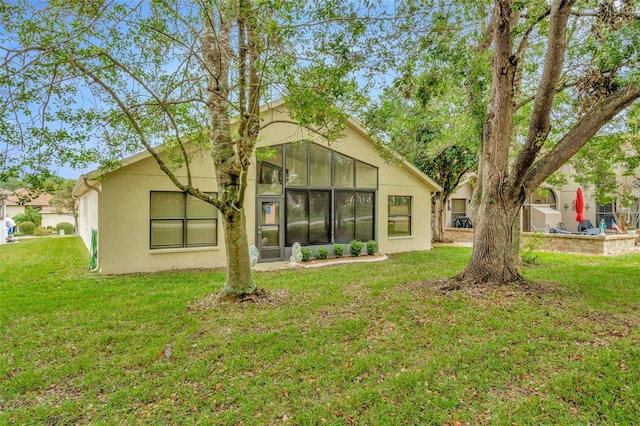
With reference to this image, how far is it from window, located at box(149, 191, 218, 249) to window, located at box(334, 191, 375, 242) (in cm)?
455

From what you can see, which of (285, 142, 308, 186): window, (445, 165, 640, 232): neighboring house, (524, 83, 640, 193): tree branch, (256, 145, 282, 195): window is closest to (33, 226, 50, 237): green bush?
(256, 145, 282, 195): window

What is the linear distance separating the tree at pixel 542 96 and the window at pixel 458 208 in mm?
15114

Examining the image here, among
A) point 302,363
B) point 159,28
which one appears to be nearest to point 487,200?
point 302,363

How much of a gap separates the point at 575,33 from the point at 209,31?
916cm

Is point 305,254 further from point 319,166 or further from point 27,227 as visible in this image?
point 27,227

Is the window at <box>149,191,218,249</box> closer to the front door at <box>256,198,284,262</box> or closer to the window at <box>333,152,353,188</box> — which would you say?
the front door at <box>256,198,284,262</box>

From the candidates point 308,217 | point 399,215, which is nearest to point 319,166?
point 308,217

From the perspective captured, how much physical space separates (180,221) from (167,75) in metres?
5.11

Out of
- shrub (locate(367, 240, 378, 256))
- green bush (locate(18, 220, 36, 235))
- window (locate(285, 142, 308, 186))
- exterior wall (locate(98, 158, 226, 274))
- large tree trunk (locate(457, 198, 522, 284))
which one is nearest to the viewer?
large tree trunk (locate(457, 198, 522, 284))

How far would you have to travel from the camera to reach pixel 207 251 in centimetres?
1063

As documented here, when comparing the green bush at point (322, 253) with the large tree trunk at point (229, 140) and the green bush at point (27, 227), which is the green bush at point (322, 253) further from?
the green bush at point (27, 227)

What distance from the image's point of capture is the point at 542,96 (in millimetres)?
6500

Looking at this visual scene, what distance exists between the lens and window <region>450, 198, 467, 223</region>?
74.8ft

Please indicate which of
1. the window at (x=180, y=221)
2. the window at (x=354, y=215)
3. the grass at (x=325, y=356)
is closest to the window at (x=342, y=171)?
the window at (x=354, y=215)
